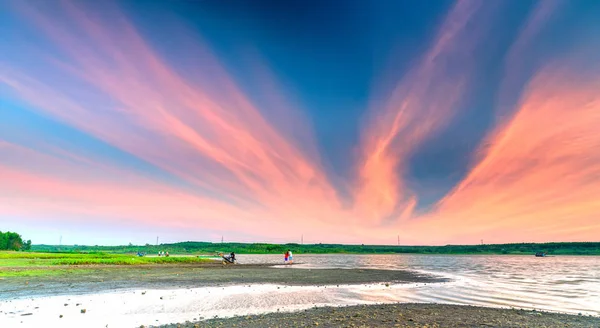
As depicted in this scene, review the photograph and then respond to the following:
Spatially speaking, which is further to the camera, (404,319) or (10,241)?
(10,241)

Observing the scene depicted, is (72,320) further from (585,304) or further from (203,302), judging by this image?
(585,304)

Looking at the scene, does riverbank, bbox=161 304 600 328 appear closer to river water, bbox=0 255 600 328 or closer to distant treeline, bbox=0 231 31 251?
river water, bbox=0 255 600 328

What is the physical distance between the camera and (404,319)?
1733cm

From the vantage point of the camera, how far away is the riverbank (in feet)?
52.8

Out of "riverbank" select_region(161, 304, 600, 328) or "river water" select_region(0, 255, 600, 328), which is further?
"river water" select_region(0, 255, 600, 328)

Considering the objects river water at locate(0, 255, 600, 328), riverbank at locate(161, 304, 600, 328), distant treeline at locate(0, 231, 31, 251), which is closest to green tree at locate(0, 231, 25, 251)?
distant treeline at locate(0, 231, 31, 251)

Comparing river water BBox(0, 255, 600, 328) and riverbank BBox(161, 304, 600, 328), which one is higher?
riverbank BBox(161, 304, 600, 328)

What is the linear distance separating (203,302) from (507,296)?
25.3m

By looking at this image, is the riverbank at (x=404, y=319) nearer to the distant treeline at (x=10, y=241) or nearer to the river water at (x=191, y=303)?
the river water at (x=191, y=303)

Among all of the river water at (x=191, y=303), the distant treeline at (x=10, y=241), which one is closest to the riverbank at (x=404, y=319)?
the river water at (x=191, y=303)

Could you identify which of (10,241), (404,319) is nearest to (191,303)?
(404,319)

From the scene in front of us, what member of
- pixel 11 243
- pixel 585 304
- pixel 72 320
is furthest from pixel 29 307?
pixel 11 243

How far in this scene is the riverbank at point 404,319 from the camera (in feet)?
52.8

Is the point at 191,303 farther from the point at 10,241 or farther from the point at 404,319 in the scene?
the point at 10,241
